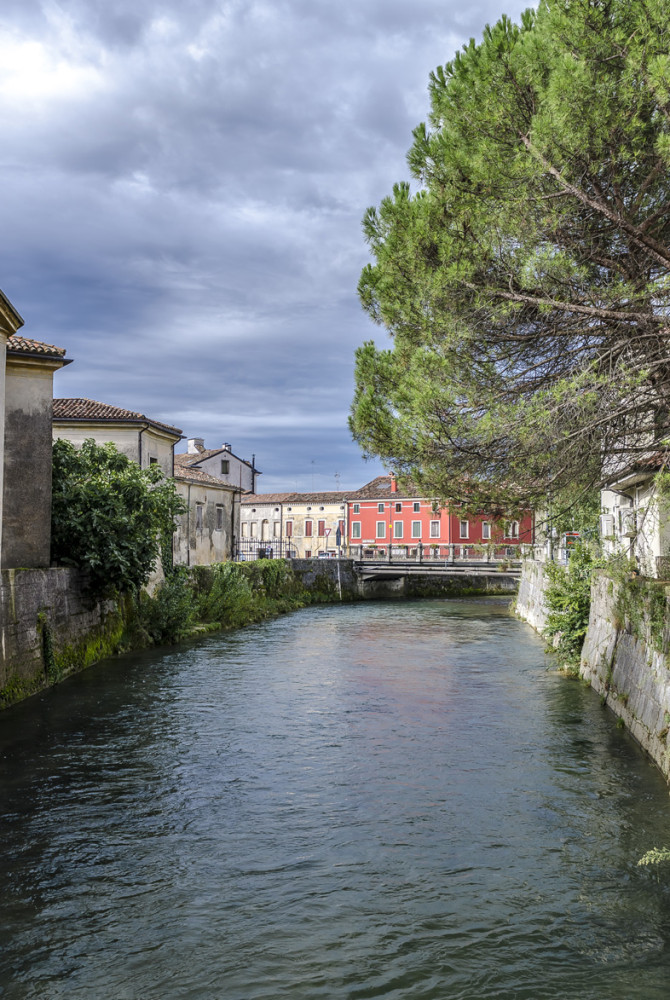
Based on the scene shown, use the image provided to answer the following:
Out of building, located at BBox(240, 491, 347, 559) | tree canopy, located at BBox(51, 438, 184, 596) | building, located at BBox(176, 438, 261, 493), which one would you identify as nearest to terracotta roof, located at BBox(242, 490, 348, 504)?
building, located at BBox(240, 491, 347, 559)

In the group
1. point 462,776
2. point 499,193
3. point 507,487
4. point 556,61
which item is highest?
point 556,61

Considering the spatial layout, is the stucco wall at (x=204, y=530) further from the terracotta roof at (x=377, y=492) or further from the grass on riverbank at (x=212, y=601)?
the terracotta roof at (x=377, y=492)

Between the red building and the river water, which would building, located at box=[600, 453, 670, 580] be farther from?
the red building

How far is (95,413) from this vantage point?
83.7 ft

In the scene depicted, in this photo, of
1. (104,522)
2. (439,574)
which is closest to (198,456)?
(439,574)

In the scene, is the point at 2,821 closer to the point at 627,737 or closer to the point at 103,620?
the point at 627,737

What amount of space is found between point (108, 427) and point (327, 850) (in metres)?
20.5

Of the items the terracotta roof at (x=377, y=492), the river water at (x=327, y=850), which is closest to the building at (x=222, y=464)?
the terracotta roof at (x=377, y=492)

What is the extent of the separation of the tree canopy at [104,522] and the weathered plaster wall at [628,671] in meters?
9.38

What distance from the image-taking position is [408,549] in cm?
5581

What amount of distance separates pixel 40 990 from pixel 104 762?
504cm

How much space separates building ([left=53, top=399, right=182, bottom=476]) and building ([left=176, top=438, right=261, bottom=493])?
15962 mm

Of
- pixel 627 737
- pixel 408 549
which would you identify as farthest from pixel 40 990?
pixel 408 549

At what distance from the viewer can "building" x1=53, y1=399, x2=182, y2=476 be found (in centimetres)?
2514
